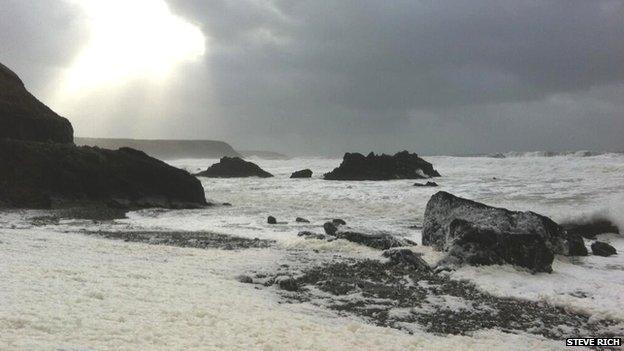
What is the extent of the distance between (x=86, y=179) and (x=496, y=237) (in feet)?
62.0

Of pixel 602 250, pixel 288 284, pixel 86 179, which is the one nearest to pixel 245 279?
pixel 288 284

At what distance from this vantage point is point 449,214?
1389 cm

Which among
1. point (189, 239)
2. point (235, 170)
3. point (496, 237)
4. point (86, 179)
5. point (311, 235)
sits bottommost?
point (189, 239)

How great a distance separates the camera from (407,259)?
12.0 meters

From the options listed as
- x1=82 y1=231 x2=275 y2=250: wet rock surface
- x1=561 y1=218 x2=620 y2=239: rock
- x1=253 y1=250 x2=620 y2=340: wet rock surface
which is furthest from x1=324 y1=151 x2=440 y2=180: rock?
x1=253 y1=250 x2=620 y2=340: wet rock surface

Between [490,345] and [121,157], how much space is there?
22250 mm

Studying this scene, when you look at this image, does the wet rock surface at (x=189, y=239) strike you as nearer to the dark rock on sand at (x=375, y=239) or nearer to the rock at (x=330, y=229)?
the rock at (x=330, y=229)

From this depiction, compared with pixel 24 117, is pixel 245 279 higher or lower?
lower

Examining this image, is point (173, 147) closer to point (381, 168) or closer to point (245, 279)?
point (381, 168)

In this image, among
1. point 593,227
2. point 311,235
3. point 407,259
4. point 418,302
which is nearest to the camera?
point 418,302

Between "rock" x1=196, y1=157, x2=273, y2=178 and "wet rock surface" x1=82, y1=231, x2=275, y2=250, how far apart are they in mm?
30551

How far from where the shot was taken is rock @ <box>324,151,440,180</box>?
132 feet

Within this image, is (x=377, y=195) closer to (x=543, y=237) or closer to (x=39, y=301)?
(x=543, y=237)

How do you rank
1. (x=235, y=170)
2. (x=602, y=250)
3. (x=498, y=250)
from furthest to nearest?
(x=235, y=170) → (x=602, y=250) → (x=498, y=250)
